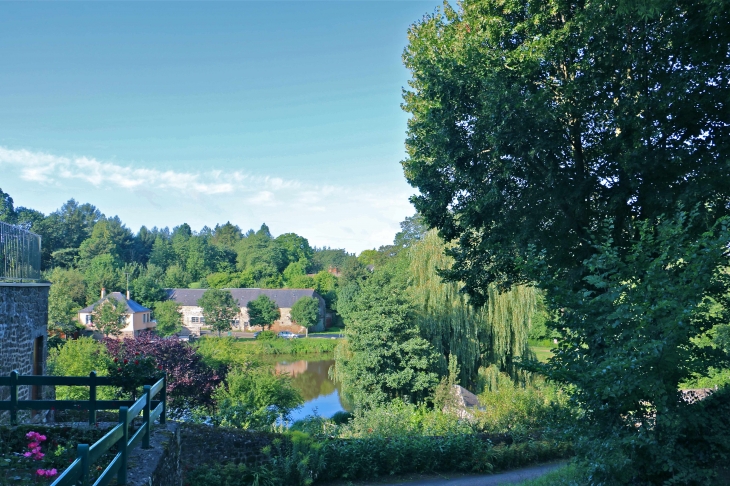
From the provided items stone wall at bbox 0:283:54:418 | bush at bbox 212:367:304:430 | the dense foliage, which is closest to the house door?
stone wall at bbox 0:283:54:418

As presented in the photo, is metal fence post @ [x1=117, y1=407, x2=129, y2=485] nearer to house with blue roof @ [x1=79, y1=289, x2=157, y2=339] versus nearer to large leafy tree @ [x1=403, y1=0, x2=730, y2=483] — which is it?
large leafy tree @ [x1=403, y1=0, x2=730, y2=483]

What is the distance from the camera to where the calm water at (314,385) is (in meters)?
→ 24.5

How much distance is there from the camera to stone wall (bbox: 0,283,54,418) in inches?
310

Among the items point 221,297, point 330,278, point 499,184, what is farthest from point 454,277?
point 330,278

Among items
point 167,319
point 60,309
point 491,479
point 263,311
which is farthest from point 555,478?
point 263,311

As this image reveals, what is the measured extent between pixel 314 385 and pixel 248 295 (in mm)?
31184

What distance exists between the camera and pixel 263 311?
179ft

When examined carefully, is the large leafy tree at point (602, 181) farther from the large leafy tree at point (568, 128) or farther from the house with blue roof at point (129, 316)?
the house with blue roof at point (129, 316)

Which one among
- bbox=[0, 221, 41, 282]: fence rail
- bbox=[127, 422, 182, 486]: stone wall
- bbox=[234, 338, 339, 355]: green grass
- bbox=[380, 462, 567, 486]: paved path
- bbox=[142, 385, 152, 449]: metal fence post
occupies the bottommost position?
bbox=[234, 338, 339, 355]: green grass

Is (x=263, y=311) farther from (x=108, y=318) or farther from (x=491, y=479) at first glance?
(x=491, y=479)

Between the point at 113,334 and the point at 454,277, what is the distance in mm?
33036

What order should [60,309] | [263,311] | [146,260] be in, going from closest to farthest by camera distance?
[60,309] → [263,311] → [146,260]

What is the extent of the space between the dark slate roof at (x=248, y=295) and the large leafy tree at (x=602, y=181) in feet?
162

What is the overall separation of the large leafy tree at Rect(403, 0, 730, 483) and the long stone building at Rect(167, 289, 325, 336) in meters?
48.2
